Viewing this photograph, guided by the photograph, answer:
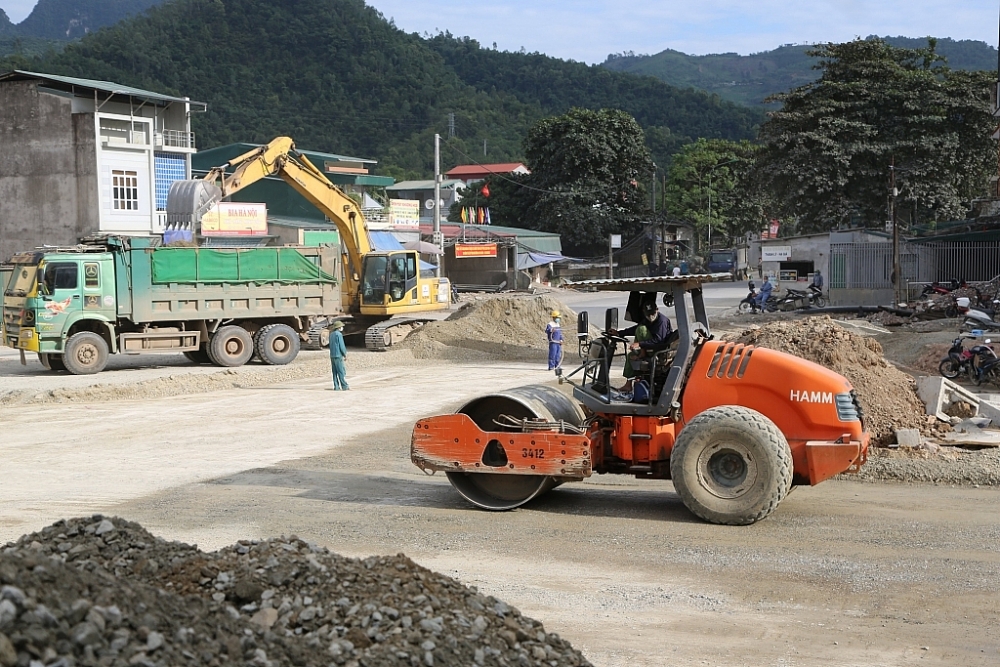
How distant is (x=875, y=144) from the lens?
53.8m

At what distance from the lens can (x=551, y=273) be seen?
2783 inches

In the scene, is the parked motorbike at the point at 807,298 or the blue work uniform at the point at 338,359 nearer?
the blue work uniform at the point at 338,359

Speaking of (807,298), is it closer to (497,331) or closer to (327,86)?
(497,331)

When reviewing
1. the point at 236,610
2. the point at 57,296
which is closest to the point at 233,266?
the point at 57,296

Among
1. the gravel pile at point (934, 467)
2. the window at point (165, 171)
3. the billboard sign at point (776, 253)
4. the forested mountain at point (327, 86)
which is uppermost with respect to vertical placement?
the forested mountain at point (327, 86)

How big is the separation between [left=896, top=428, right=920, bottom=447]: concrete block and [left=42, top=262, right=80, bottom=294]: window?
58.1 feet

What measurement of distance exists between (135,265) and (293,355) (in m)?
4.25

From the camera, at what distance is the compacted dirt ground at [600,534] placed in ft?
24.2

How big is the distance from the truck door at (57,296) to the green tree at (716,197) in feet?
206

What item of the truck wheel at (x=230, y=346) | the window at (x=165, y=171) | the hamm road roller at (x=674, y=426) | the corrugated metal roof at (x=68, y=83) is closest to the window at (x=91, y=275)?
the truck wheel at (x=230, y=346)

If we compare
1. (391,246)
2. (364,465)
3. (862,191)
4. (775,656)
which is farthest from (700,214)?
(775,656)

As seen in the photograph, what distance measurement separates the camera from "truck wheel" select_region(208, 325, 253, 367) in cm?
2556

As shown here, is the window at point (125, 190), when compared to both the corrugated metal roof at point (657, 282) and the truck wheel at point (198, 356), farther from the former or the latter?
the corrugated metal roof at point (657, 282)

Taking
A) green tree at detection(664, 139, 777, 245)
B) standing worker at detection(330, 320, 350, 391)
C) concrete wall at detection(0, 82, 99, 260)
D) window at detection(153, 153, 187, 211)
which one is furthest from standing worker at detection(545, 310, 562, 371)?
green tree at detection(664, 139, 777, 245)
